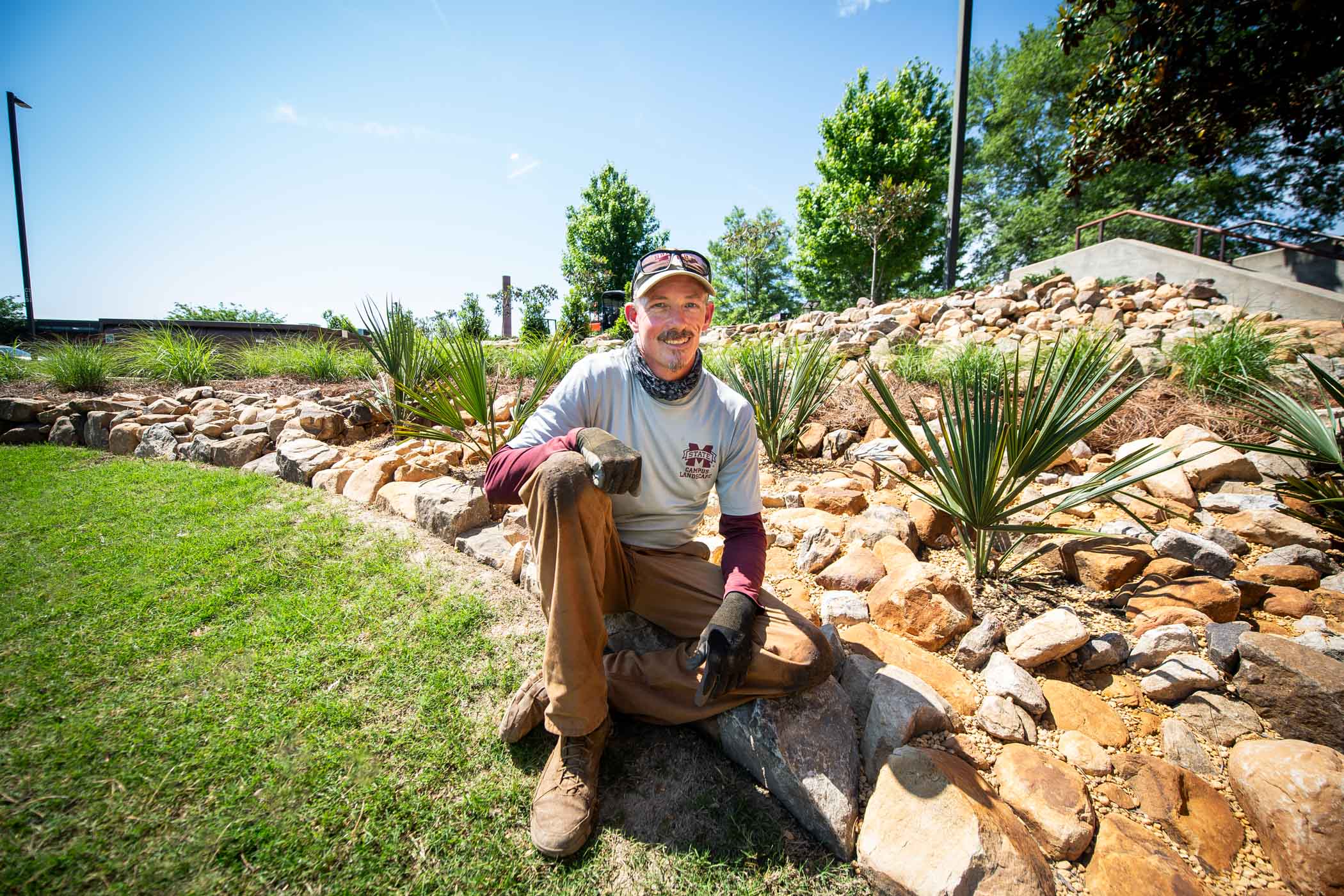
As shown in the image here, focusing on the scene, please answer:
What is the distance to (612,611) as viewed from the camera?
6.14 feet

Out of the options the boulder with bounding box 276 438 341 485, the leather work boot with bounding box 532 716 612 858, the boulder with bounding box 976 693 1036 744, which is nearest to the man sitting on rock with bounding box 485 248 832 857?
the leather work boot with bounding box 532 716 612 858

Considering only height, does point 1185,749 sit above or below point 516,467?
below

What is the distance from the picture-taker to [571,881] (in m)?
1.26

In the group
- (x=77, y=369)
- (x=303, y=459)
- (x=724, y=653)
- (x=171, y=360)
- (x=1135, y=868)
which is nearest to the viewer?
(x=1135, y=868)

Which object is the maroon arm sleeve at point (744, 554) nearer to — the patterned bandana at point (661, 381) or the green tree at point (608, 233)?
the patterned bandana at point (661, 381)

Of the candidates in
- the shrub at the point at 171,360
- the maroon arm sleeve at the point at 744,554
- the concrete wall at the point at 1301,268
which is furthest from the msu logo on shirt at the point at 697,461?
the concrete wall at the point at 1301,268

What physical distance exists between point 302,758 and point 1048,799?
211cm

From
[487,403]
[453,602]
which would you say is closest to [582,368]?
[453,602]

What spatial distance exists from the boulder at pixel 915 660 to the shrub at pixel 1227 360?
3847 millimetres

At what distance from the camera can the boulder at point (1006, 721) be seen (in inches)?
61.2

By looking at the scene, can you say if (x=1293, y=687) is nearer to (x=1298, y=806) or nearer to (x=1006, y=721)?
(x=1298, y=806)

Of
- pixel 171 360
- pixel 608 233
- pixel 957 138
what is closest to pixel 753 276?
pixel 608 233

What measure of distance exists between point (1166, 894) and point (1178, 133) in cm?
717

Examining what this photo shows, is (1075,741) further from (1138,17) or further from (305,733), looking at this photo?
(1138,17)
